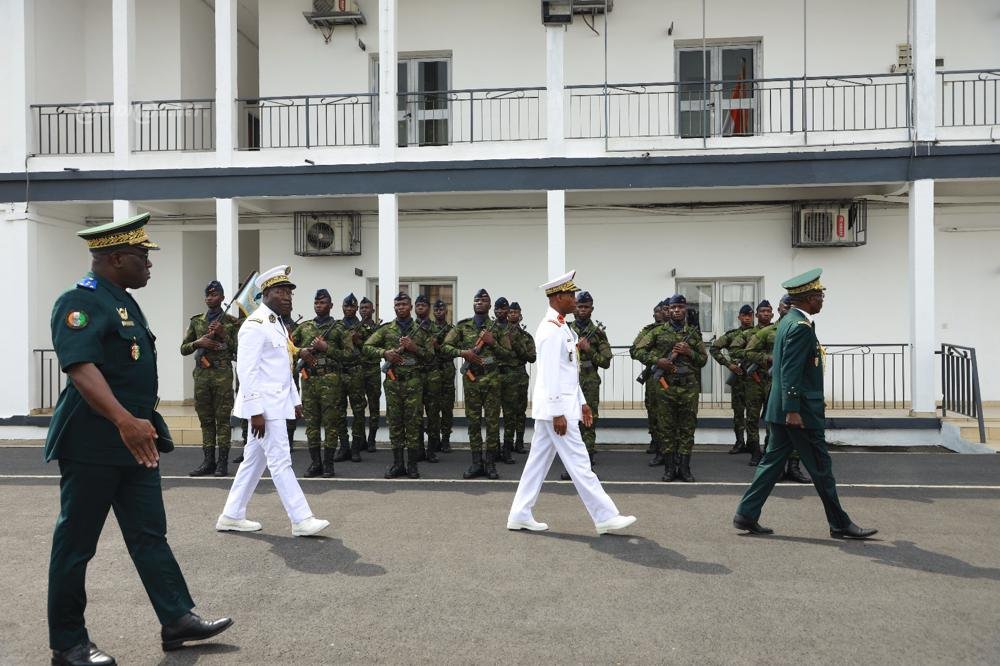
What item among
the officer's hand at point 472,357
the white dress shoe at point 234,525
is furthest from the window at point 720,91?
A: the white dress shoe at point 234,525

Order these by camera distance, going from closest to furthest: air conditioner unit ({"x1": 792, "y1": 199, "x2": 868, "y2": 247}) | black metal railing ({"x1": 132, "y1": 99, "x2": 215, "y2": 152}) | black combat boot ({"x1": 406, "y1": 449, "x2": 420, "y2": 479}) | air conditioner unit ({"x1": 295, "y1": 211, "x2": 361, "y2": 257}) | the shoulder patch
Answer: the shoulder patch < black combat boot ({"x1": 406, "y1": 449, "x2": 420, "y2": 479}) < air conditioner unit ({"x1": 792, "y1": 199, "x2": 868, "y2": 247}) < black metal railing ({"x1": 132, "y1": 99, "x2": 215, "y2": 152}) < air conditioner unit ({"x1": 295, "y1": 211, "x2": 361, "y2": 257})

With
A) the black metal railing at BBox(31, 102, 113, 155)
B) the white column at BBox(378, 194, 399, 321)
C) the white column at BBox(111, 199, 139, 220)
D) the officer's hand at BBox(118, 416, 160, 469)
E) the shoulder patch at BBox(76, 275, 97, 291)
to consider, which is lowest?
the officer's hand at BBox(118, 416, 160, 469)

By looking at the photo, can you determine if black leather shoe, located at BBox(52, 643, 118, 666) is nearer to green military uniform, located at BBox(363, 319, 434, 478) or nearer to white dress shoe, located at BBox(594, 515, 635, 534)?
white dress shoe, located at BBox(594, 515, 635, 534)

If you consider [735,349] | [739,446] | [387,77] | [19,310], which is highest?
[387,77]

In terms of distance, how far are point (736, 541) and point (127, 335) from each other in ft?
14.4

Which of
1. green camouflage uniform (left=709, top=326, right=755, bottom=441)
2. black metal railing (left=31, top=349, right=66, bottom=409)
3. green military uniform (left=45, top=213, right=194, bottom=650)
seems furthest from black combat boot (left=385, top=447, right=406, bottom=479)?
black metal railing (left=31, top=349, right=66, bottom=409)

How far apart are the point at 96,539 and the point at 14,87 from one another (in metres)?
11.8

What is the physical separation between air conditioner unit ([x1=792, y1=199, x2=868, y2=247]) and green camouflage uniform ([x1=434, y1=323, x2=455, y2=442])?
6646 millimetres

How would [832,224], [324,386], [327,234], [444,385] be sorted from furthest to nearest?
[327,234] < [832,224] < [444,385] < [324,386]

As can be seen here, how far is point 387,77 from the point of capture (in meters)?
12.0

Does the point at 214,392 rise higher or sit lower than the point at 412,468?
higher

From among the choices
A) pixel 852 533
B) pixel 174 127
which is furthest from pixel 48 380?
pixel 852 533

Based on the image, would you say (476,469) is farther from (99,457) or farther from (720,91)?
(720,91)

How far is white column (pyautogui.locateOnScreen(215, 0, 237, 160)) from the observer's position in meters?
12.2
